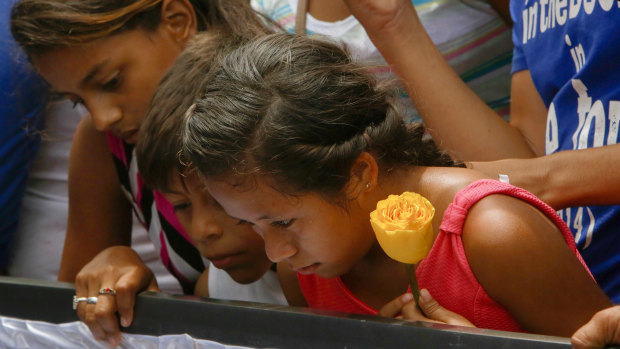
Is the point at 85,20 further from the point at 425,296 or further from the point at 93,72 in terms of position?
the point at 425,296

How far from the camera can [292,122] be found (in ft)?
3.84

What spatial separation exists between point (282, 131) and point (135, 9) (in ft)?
2.24

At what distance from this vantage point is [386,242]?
3.17ft

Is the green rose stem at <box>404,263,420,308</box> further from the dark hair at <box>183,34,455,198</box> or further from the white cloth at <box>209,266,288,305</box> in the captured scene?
the white cloth at <box>209,266,288,305</box>

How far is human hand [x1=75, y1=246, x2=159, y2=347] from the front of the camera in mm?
1168

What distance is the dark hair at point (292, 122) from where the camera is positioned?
1170mm

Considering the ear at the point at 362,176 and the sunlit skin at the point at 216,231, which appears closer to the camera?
the ear at the point at 362,176

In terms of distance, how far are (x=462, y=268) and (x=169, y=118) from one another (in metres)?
0.59

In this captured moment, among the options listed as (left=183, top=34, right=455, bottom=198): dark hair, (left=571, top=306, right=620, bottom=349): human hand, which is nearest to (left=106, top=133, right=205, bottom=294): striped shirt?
(left=183, top=34, right=455, bottom=198): dark hair

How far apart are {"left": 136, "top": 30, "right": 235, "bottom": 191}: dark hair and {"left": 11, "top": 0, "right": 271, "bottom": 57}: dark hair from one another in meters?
0.16

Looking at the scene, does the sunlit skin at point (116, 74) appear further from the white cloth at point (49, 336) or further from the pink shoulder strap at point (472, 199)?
the pink shoulder strap at point (472, 199)

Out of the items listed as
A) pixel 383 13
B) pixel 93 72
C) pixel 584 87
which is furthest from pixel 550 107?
pixel 93 72

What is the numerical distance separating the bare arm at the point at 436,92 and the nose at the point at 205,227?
1.45 ft

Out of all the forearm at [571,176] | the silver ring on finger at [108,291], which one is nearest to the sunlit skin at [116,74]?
the silver ring on finger at [108,291]
